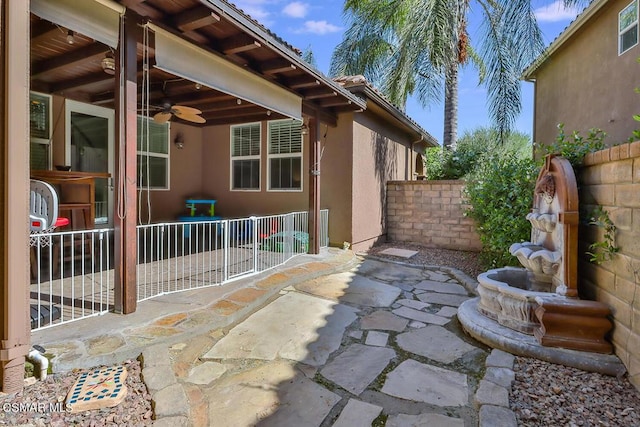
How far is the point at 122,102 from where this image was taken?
10.2 ft

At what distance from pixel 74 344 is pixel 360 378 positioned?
7.31 feet

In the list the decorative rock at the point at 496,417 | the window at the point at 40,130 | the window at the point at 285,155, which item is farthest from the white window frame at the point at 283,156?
the decorative rock at the point at 496,417

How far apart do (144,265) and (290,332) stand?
2714mm

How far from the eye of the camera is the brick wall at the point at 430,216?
7941 millimetres

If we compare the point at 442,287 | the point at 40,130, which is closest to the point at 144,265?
the point at 40,130

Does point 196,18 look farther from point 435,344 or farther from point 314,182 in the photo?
point 435,344

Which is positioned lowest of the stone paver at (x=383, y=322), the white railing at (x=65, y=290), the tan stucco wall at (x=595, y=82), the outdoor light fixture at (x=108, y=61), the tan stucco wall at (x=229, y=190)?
the stone paver at (x=383, y=322)

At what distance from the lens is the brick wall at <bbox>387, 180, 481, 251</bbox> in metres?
7.94

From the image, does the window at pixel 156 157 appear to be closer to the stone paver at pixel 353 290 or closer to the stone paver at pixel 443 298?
the stone paver at pixel 353 290

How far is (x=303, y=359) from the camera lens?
9.60 ft

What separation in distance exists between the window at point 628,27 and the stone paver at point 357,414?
7373 mm

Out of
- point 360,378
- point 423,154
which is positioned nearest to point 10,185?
point 360,378

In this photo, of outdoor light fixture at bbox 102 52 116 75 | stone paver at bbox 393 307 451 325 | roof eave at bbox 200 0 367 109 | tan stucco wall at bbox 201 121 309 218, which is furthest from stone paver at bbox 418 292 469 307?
outdoor light fixture at bbox 102 52 116 75

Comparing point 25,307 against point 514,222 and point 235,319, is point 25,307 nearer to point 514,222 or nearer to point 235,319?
point 235,319
